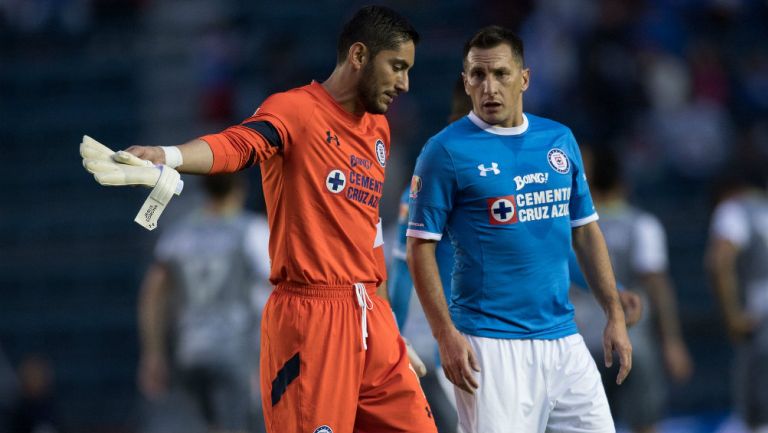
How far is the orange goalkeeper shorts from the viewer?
4.78 m

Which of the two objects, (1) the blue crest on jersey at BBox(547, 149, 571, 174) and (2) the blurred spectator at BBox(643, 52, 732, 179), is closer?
(1) the blue crest on jersey at BBox(547, 149, 571, 174)

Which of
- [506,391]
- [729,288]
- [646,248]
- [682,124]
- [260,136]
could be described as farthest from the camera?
[682,124]

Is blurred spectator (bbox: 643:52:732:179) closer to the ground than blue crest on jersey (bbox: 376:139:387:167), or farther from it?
farther from it

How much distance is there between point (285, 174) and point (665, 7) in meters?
10.7

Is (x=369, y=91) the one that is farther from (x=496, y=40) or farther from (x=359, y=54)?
(x=496, y=40)

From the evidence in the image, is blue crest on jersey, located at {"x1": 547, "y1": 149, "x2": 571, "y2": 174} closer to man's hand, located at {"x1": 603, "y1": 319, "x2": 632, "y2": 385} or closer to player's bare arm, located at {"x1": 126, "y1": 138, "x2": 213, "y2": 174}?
man's hand, located at {"x1": 603, "y1": 319, "x2": 632, "y2": 385}

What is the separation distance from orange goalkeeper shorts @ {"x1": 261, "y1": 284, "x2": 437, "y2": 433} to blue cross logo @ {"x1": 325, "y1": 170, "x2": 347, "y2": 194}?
40 centimetres

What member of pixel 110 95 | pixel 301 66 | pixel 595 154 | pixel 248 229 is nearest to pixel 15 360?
pixel 110 95

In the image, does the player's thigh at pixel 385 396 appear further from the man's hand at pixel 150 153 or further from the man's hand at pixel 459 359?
the man's hand at pixel 150 153

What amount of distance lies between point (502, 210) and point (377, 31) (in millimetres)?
917

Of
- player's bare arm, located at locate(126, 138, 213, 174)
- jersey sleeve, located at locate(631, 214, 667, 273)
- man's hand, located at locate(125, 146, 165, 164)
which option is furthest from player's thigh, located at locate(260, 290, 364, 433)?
jersey sleeve, located at locate(631, 214, 667, 273)

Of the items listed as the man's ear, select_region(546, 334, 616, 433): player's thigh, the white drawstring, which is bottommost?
select_region(546, 334, 616, 433): player's thigh

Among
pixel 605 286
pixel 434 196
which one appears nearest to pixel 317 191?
pixel 434 196

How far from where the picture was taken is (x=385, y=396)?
16.0ft
